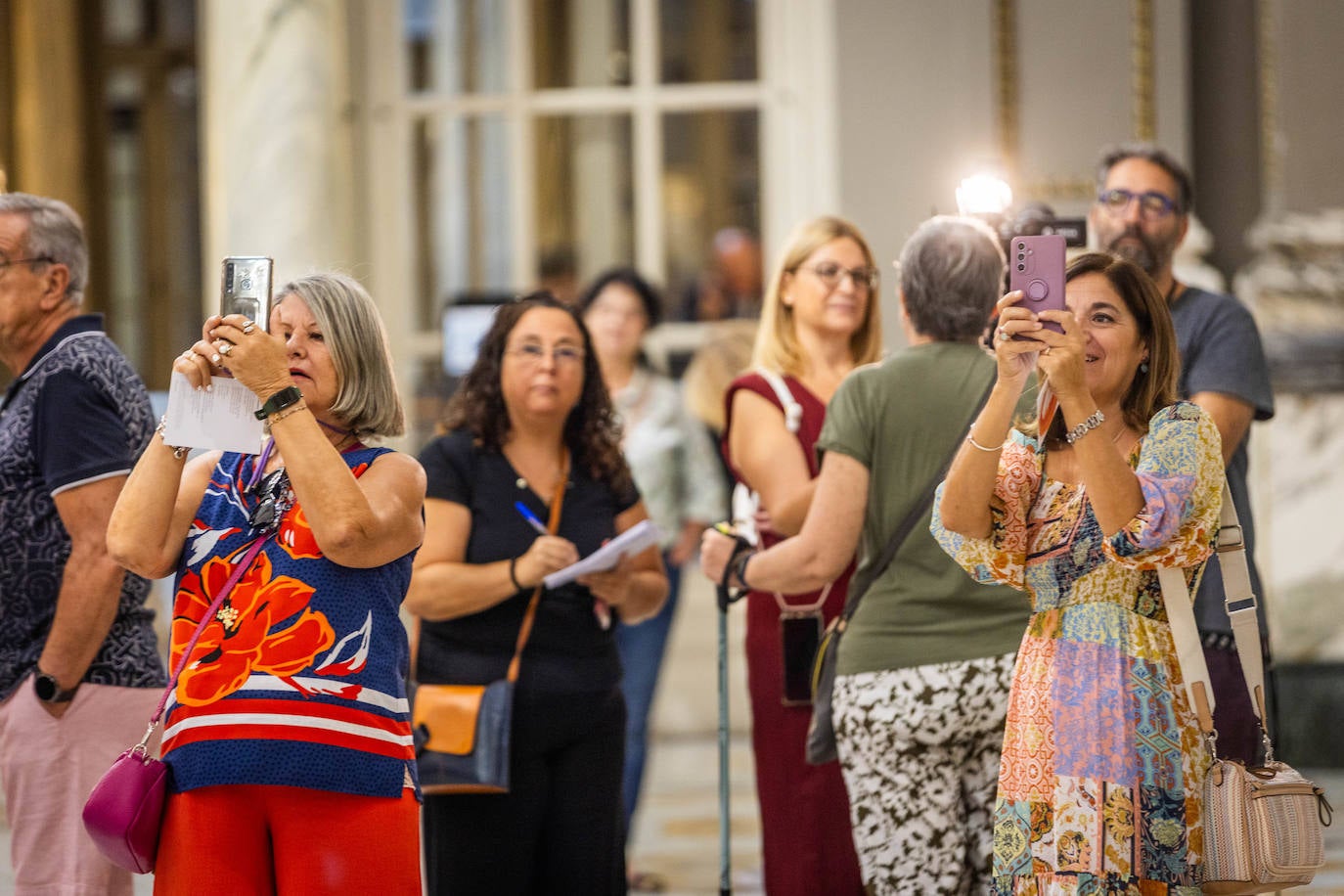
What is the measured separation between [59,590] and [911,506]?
65.6 inches

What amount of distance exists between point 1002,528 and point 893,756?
63 centimetres

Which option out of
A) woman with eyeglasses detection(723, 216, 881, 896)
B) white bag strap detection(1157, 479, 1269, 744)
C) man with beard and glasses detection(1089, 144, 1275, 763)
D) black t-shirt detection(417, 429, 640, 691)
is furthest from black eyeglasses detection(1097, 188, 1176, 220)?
black t-shirt detection(417, 429, 640, 691)

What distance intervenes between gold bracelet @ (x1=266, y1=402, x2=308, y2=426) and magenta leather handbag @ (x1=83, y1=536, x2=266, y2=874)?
25 centimetres

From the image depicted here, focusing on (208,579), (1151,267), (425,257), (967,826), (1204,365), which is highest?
(425,257)

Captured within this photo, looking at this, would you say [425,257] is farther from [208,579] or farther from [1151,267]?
[208,579]

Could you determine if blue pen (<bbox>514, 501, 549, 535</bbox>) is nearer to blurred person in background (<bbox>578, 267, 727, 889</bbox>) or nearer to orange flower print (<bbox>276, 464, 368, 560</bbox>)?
orange flower print (<bbox>276, 464, 368, 560</bbox>)

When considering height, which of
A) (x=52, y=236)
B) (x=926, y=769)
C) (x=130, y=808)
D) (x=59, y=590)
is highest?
(x=52, y=236)

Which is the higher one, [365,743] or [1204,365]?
[1204,365]

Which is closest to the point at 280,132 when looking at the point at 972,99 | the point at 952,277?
the point at 972,99

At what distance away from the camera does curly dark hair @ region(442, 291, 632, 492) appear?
3744 millimetres

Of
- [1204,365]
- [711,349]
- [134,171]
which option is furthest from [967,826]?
[134,171]

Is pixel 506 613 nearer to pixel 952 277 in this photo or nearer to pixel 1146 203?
pixel 952 277

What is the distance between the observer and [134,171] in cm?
1284

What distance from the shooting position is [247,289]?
257 cm
